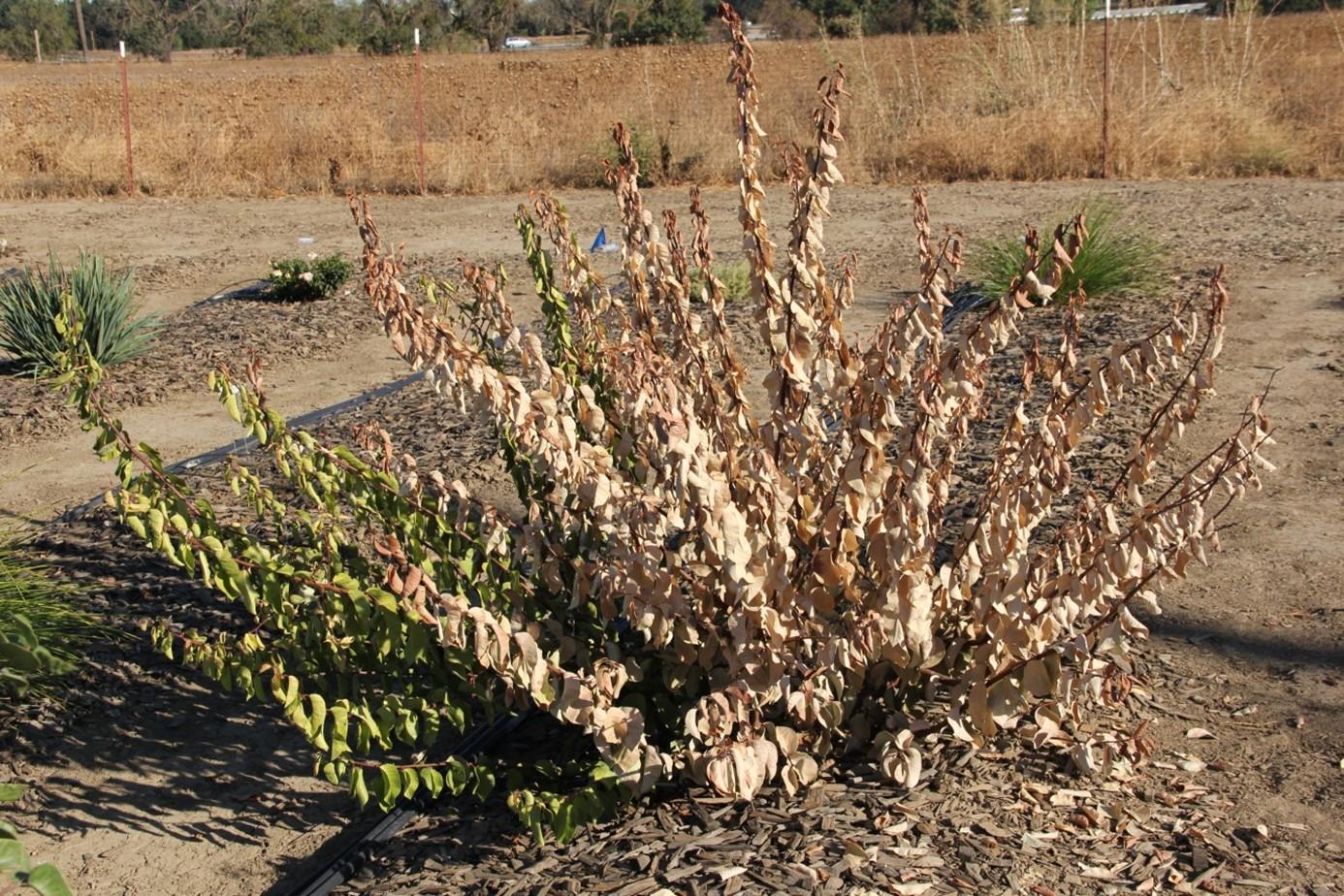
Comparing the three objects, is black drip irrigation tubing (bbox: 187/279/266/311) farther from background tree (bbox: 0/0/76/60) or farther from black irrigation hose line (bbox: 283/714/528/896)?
background tree (bbox: 0/0/76/60)

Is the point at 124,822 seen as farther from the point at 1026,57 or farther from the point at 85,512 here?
the point at 1026,57

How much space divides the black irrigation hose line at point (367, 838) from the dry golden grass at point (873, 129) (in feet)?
41.3

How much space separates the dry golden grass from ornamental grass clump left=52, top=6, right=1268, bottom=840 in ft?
41.1

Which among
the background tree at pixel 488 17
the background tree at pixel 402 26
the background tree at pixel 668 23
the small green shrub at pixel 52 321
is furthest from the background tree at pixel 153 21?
the small green shrub at pixel 52 321

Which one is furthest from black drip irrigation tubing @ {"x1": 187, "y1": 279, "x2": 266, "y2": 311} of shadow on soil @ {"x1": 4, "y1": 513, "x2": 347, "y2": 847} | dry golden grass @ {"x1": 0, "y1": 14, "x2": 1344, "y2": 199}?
dry golden grass @ {"x1": 0, "y1": 14, "x2": 1344, "y2": 199}

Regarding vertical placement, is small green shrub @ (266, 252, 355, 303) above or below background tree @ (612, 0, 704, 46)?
below

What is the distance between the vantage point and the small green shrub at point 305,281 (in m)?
9.82

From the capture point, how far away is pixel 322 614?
3348mm

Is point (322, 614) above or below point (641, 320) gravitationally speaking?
below

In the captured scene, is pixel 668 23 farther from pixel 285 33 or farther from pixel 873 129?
pixel 873 129

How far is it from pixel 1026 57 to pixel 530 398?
1498 centimetres

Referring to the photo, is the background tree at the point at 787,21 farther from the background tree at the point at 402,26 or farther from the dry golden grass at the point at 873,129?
the dry golden grass at the point at 873,129

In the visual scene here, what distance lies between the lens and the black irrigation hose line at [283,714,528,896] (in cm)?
329

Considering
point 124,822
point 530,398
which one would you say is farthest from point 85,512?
point 530,398
